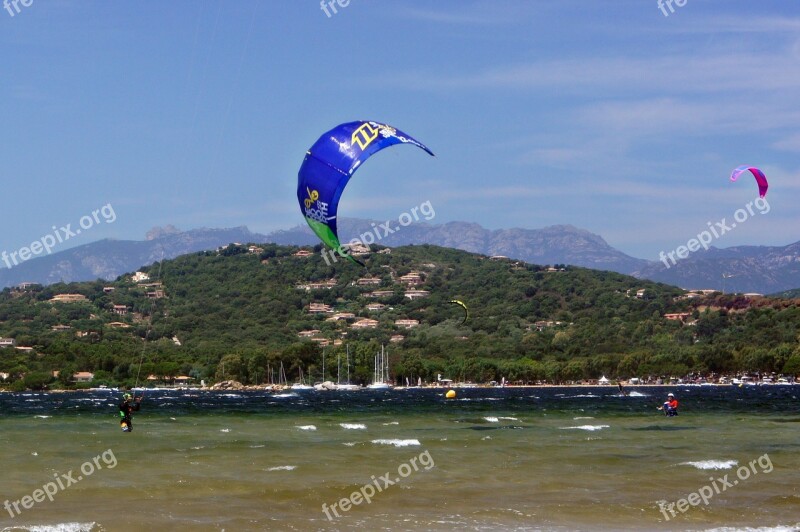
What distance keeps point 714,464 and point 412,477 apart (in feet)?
26.4

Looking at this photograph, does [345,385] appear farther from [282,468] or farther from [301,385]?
[282,468]

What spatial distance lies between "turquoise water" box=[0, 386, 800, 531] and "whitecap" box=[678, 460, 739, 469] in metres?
0.07

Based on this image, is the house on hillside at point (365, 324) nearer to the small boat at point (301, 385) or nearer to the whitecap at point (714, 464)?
the small boat at point (301, 385)

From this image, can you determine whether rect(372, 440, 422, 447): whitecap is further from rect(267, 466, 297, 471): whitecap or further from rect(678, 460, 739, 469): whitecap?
rect(678, 460, 739, 469): whitecap

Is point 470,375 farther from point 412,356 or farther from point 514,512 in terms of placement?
point 514,512

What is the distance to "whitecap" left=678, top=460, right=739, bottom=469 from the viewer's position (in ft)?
90.0

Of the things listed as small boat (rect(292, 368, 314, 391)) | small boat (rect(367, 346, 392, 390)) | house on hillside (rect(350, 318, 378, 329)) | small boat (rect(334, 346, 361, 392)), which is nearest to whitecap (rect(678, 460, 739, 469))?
small boat (rect(334, 346, 361, 392))

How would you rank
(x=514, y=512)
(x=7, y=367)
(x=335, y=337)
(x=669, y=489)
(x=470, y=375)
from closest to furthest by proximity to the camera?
(x=514, y=512) < (x=669, y=489) < (x=7, y=367) < (x=470, y=375) < (x=335, y=337)

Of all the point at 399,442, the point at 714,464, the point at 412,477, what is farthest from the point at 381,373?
the point at 412,477

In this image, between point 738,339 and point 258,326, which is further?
point 258,326

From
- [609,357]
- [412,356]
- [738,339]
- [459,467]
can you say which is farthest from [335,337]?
[459,467]

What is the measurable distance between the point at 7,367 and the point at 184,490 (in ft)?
396

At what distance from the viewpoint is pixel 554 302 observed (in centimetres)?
19550

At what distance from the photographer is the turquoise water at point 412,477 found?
20062 mm
